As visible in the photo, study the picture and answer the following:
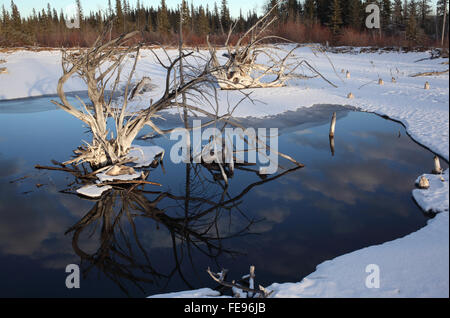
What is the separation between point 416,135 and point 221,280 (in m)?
6.71

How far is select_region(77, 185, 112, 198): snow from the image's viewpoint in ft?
20.8

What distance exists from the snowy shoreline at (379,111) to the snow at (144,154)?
152 inches

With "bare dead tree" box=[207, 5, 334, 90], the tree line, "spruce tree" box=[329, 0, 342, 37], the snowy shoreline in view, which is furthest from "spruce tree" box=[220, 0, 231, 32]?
"bare dead tree" box=[207, 5, 334, 90]

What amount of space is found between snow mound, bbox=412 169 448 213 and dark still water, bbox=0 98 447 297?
0.60 feet

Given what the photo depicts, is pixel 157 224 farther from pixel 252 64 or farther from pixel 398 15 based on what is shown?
pixel 398 15

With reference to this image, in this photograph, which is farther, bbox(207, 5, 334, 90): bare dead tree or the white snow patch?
bbox(207, 5, 334, 90): bare dead tree

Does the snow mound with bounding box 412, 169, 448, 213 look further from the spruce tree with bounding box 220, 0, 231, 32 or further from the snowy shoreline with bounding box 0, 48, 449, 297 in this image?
the spruce tree with bounding box 220, 0, 231, 32

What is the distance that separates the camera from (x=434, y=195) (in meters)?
5.77

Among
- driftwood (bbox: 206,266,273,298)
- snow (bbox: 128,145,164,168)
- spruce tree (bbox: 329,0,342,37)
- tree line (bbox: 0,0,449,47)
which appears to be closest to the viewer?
driftwood (bbox: 206,266,273,298)

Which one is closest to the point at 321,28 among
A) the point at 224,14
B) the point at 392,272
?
the point at 224,14

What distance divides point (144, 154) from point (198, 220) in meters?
3.10

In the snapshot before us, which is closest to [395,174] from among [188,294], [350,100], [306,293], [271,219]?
[271,219]

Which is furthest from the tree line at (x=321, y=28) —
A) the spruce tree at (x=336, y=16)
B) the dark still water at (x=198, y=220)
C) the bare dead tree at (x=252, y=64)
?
the dark still water at (x=198, y=220)

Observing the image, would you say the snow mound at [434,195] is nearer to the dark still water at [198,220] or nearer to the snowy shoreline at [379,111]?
the snowy shoreline at [379,111]
